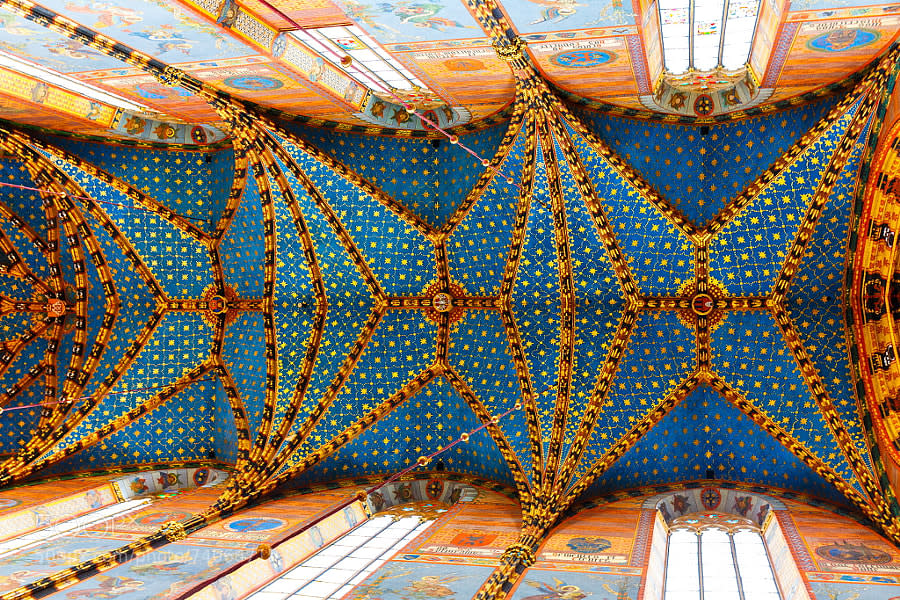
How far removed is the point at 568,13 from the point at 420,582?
6933 mm

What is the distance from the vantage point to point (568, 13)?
735 centimetres

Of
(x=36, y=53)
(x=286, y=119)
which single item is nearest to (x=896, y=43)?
(x=286, y=119)

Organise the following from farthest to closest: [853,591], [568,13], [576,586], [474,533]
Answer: [474,533] < [576,586] < [853,591] < [568,13]

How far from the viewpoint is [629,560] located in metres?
8.45

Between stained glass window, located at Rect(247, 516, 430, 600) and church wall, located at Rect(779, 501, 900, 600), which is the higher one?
church wall, located at Rect(779, 501, 900, 600)

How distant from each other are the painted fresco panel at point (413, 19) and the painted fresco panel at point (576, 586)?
6.66 m

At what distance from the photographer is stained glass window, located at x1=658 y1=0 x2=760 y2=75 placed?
Answer: 816 centimetres

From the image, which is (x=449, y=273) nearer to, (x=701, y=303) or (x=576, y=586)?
(x=701, y=303)

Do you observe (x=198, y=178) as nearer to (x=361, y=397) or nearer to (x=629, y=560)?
(x=361, y=397)

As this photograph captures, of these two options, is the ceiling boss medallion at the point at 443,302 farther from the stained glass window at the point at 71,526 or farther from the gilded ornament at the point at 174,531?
the stained glass window at the point at 71,526

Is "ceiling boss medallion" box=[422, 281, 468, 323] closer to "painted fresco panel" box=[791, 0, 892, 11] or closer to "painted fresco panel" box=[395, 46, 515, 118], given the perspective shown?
"painted fresco panel" box=[395, 46, 515, 118]

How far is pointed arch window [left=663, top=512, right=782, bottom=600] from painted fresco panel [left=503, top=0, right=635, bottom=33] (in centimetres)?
685

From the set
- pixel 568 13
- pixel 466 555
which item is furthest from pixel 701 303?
pixel 568 13

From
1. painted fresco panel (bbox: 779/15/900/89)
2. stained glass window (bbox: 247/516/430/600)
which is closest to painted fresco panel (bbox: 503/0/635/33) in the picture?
painted fresco panel (bbox: 779/15/900/89)
